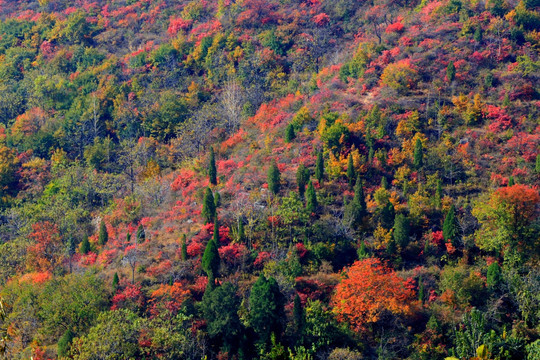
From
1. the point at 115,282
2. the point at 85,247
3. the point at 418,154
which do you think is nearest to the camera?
the point at 115,282

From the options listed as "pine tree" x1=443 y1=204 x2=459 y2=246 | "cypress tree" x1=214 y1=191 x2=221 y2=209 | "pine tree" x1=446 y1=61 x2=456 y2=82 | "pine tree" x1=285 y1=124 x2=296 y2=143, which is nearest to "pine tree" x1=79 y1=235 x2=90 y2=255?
"cypress tree" x1=214 y1=191 x2=221 y2=209

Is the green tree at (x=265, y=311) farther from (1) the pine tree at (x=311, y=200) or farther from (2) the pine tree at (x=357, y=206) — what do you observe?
(2) the pine tree at (x=357, y=206)

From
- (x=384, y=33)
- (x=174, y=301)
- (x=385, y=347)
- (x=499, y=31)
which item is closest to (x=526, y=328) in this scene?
(x=385, y=347)

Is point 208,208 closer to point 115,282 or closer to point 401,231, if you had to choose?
point 115,282

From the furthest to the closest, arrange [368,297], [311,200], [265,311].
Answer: [311,200] → [368,297] → [265,311]

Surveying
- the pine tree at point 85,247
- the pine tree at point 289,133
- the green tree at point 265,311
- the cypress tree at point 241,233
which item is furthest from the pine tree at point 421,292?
the pine tree at point 85,247

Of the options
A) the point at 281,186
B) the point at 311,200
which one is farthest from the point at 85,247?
the point at 311,200
